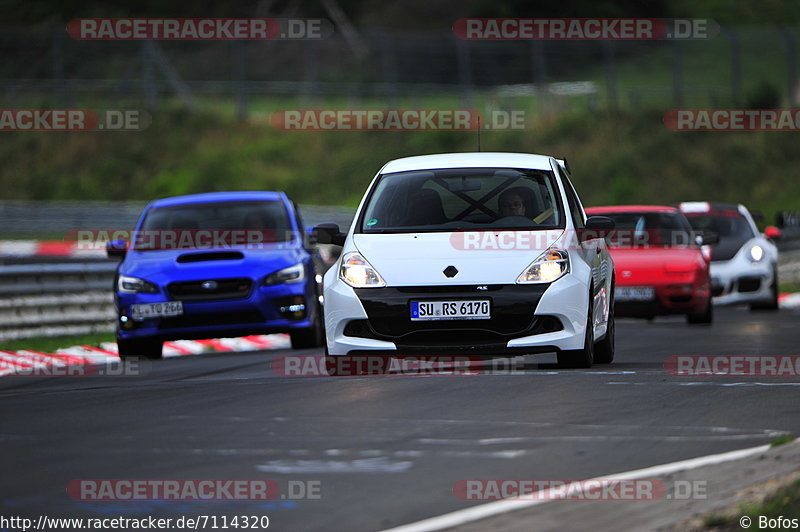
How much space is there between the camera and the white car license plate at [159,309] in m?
15.1

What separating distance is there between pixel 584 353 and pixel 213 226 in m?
5.78

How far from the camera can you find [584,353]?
1148 cm

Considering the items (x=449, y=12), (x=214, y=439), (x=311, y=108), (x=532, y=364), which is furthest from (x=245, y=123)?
(x=214, y=439)

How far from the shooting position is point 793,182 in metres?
44.4

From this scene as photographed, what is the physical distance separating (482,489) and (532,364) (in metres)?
5.73

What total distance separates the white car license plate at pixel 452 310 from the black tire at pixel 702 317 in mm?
7954

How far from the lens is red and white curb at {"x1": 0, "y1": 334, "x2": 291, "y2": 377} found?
15.4m

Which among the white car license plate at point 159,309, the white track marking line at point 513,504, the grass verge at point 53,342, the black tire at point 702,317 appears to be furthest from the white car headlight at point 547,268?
the grass verge at point 53,342

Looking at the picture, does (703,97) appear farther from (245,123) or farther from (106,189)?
(106,189)

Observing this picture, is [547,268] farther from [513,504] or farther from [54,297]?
[54,297]

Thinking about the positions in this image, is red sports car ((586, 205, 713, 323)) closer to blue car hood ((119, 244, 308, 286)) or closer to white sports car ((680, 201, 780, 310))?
white sports car ((680, 201, 780, 310))

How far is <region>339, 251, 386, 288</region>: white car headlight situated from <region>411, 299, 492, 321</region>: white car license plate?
1.04 feet

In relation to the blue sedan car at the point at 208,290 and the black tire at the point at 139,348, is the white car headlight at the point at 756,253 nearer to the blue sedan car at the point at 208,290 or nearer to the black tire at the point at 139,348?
the blue sedan car at the point at 208,290

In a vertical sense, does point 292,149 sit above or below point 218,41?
below
